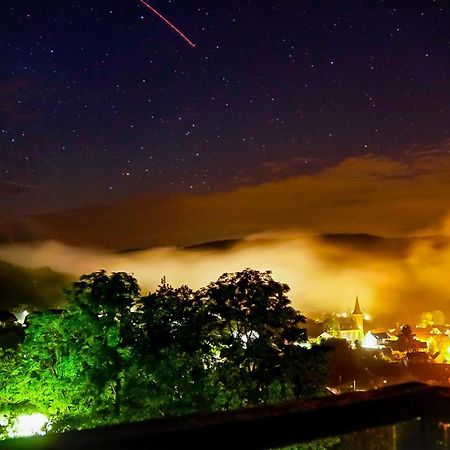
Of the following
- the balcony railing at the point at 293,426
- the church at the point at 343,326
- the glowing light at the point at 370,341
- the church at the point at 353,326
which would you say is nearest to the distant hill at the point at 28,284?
the church at the point at 343,326

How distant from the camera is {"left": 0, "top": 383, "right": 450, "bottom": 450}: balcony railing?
176 cm

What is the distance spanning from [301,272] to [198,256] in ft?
120

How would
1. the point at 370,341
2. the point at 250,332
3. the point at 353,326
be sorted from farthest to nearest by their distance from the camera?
the point at 353,326
the point at 370,341
the point at 250,332

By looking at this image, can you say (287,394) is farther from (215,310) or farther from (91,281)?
(91,281)

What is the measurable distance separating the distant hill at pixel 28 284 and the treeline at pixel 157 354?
4084 inches

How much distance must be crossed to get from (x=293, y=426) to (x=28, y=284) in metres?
138

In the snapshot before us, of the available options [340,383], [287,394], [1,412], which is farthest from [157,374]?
[340,383]

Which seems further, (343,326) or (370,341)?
(343,326)

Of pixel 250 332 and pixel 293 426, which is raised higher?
pixel 293 426

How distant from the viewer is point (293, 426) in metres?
2.04

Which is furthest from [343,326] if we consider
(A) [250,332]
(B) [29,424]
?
(B) [29,424]

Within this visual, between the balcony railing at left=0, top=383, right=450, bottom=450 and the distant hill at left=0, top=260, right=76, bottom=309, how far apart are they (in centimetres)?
12145

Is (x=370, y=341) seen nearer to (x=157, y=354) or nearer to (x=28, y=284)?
(x=157, y=354)

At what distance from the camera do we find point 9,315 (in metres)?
77.0
